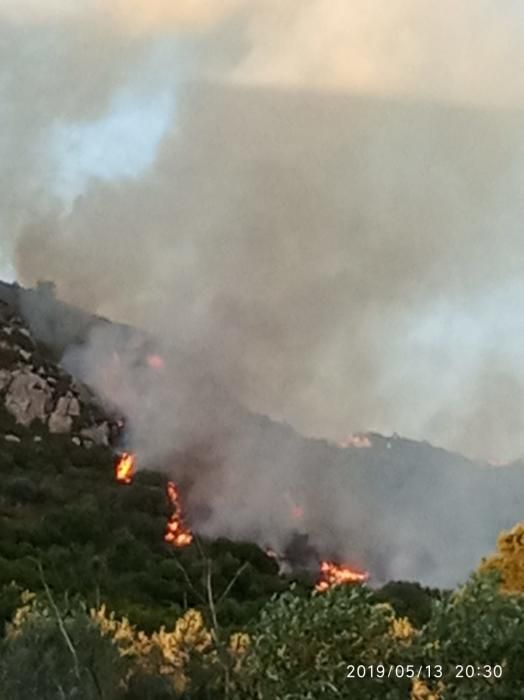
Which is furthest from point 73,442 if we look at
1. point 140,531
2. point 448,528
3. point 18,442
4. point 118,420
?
point 448,528

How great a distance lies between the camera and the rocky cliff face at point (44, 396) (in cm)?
7306

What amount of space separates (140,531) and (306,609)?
37415mm

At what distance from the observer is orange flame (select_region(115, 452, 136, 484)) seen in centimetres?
6904

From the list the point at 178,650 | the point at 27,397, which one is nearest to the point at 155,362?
the point at 27,397

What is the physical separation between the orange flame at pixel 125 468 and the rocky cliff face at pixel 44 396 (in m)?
1.82

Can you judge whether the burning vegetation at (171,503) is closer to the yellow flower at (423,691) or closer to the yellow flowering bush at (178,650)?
the yellow flowering bush at (178,650)

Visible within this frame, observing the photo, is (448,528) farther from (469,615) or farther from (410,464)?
(469,615)

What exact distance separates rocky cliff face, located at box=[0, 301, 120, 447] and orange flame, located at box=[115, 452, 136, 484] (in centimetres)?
182

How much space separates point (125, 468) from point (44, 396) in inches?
321

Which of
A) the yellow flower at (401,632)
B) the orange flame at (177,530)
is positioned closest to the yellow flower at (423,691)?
the yellow flower at (401,632)

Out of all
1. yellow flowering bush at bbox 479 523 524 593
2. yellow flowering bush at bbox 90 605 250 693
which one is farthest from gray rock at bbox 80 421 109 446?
yellow flowering bush at bbox 479 523 524 593

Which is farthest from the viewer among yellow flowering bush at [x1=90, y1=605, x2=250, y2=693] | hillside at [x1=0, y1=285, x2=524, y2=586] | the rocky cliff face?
hillside at [x1=0, y1=285, x2=524, y2=586]

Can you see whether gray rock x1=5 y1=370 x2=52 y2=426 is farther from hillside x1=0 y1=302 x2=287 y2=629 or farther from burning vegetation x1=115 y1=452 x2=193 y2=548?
burning vegetation x1=115 y1=452 x2=193 y2=548

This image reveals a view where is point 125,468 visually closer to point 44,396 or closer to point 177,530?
point 44,396
